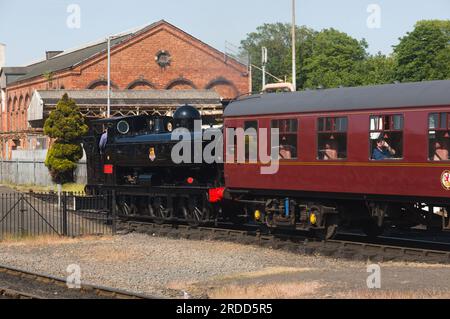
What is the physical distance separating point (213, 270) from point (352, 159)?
4.21 m

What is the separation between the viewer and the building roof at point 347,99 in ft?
53.4

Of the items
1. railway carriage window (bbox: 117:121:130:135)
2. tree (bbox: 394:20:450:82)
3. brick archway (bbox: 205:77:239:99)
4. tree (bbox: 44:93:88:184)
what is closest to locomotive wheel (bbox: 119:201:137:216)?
railway carriage window (bbox: 117:121:130:135)

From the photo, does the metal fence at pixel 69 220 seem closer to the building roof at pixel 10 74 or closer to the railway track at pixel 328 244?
the railway track at pixel 328 244

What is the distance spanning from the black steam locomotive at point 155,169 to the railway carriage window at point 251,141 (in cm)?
175

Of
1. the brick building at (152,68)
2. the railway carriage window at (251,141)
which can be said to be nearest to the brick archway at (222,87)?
the brick building at (152,68)

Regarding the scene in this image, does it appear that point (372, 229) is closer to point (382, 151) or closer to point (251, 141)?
point (382, 151)

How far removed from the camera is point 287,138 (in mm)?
19250

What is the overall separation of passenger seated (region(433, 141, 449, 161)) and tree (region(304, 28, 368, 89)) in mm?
64105

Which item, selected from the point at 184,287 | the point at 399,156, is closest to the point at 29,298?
the point at 184,287

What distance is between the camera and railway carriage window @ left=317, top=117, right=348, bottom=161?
17844 mm

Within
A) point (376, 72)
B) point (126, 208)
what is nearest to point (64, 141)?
point (126, 208)

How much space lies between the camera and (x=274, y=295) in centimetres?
1241

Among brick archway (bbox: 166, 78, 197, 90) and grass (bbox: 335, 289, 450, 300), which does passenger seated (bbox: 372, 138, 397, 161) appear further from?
brick archway (bbox: 166, 78, 197, 90)
